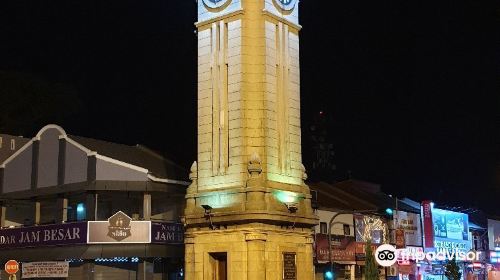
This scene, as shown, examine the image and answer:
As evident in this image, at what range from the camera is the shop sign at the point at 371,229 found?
160 feet

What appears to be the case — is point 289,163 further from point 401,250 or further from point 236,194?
point 401,250

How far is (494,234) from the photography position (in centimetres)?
6800

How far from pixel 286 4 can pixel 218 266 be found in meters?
10.6

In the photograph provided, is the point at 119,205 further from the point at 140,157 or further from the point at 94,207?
the point at 94,207

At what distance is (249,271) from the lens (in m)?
25.2

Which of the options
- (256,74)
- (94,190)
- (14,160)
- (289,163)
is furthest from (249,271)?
(14,160)

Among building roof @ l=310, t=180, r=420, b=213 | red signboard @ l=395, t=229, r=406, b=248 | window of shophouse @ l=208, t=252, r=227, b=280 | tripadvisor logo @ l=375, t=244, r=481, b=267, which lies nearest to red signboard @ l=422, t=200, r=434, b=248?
tripadvisor logo @ l=375, t=244, r=481, b=267

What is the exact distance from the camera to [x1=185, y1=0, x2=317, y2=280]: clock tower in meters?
25.8

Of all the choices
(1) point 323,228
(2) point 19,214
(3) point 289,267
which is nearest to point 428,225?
(1) point 323,228

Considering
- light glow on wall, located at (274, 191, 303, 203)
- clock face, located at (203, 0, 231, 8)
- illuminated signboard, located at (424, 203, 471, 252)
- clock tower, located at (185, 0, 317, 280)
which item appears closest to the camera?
clock tower, located at (185, 0, 317, 280)

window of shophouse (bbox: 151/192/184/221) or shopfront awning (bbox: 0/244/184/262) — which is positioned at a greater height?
window of shophouse (bbox: 151/192/184/221)

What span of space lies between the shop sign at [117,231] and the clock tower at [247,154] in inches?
549

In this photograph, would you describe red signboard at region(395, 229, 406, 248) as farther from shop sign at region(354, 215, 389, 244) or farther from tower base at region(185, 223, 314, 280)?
tower base at region(185, 223, 314, 280)

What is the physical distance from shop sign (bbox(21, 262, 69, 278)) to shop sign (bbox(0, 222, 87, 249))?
1.21m
